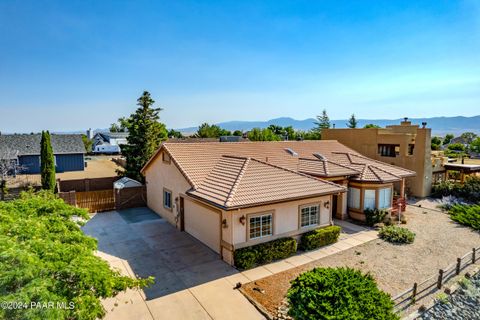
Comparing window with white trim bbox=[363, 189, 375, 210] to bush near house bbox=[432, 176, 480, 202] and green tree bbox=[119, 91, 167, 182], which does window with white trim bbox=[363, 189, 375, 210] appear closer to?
bush near house bbox=[432, 176, 480, 202]

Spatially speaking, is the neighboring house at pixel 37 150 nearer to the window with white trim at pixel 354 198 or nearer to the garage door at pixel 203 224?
the garage door at pixel 203 224

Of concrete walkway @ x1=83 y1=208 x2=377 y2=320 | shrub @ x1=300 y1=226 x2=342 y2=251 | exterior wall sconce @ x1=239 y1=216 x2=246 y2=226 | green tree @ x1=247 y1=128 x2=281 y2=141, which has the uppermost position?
green tree @ x1=247 y1=128 x2=281 y2=141

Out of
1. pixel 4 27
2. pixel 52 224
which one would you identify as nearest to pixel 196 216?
pixel 52 224

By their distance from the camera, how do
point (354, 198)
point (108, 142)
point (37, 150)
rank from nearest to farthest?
point (354, 198)
point (37, 150)
point (108, 142)

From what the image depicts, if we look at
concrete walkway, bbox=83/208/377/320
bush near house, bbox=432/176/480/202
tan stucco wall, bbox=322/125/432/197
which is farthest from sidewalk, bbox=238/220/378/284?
bush near house, bbox=432/176/480/202

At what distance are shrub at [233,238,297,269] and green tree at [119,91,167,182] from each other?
49.9 ft

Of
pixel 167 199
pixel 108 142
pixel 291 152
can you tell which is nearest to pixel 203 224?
pixel 167 199

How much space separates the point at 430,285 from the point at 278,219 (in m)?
6.19

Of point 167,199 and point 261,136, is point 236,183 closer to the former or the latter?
point 167,199

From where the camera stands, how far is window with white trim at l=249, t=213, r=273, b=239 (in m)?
12.6

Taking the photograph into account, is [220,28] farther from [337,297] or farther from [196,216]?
[337,297]

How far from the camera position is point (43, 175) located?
23.3 meters

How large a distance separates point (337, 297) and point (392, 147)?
2245 centimetres

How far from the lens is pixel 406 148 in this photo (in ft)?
82.6
